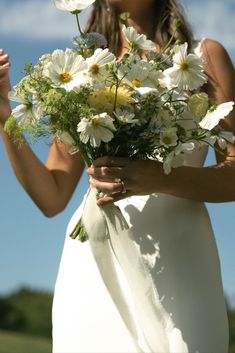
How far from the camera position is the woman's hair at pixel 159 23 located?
3562 mm

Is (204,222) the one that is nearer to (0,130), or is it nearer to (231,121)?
(231,121)

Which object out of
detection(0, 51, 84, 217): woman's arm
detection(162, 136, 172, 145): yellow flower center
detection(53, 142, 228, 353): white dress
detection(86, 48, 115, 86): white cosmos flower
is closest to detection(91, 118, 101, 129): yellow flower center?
detection(86, 48, 115, 86): white cosmos flower

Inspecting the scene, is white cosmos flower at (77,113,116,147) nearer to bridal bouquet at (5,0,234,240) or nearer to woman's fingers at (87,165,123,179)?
bridal bouquet at (5,0,234,240)

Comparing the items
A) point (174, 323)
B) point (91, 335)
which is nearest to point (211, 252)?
point (174, 323)

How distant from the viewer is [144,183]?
9.40 ft

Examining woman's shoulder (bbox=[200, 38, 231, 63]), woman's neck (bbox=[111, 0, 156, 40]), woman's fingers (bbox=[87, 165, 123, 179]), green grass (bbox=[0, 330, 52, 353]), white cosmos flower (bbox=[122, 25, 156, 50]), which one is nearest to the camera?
woman's fingers (bbox=[87, 165, 123, 179])

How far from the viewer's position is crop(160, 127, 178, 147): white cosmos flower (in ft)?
9.11

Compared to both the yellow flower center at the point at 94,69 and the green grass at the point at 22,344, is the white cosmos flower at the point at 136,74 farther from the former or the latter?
the green grass at the point at 22,344

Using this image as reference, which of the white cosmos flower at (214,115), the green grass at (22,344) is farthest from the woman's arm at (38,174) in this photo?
the green grass at (22,344)

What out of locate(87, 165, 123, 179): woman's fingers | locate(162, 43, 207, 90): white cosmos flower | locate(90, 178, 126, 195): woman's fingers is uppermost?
locate(162, 43, 207, 90): white cosmos flower

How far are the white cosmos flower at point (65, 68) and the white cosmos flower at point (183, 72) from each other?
31 centimetres

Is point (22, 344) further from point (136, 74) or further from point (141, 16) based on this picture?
point (136, 74)

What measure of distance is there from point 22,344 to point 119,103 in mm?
13069

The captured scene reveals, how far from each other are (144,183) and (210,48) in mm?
830
